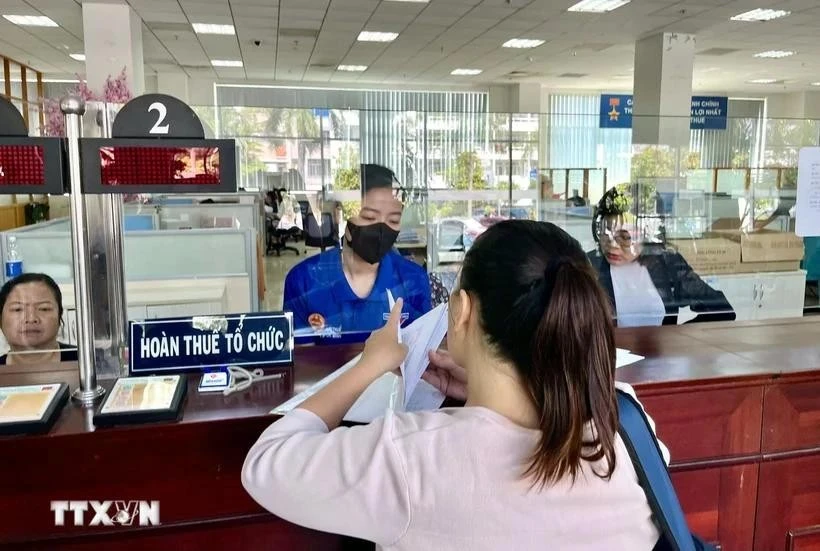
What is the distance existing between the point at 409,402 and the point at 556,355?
0.45m

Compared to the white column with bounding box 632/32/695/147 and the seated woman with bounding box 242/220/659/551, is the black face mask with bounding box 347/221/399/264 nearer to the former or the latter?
the seated woman with bounding box 242/220/659/551

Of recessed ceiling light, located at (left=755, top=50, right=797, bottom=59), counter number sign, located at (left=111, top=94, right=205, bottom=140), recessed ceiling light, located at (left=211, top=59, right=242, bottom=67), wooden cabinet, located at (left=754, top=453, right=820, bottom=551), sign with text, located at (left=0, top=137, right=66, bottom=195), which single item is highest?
recessed ceiling light, located at (left=211, top=59, right=242, bottom=67)

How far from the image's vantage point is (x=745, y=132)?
3.65 meters

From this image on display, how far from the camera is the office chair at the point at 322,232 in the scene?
227cm

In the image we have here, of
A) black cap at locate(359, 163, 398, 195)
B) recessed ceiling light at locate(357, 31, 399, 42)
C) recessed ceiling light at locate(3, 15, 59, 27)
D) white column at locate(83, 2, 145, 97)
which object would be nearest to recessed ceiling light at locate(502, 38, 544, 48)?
recessed ceiling light at locate(357, 31, 399, 42)

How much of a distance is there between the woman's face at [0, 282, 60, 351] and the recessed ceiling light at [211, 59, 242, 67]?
896cm

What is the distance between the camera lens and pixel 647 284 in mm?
2461

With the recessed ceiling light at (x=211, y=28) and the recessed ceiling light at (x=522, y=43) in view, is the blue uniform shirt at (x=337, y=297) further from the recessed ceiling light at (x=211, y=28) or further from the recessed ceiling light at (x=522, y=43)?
the recessed ceiling light at (x=522, y=43)

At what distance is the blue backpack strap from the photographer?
0.76 metres

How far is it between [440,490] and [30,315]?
166 cm

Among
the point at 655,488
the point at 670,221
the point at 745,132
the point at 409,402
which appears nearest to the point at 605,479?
the point at 655,488

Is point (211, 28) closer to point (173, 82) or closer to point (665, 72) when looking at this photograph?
point (173, 82)

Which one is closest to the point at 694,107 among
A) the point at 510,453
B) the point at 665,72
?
the point at 665,72

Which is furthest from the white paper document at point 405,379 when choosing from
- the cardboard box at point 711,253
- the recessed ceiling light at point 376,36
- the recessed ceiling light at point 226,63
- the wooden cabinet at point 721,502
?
the recessed ceiling light at point 226,63
